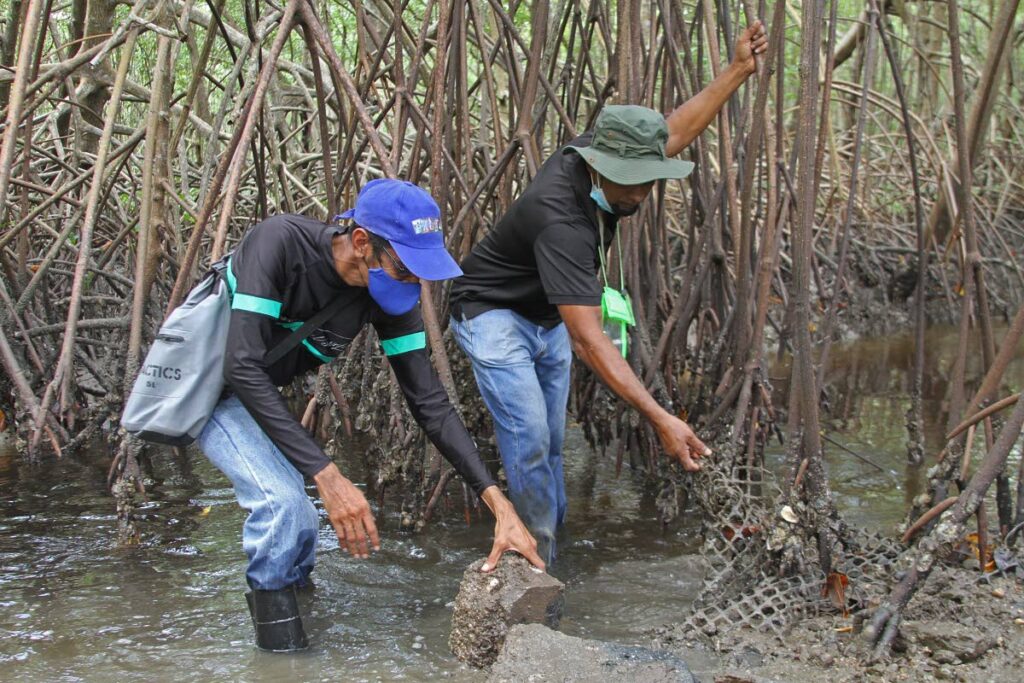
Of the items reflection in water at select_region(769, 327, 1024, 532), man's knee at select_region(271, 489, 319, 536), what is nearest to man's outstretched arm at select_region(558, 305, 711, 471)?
man's knee at select_region(271, 489, 319, 536)

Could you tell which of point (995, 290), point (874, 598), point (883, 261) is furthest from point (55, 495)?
point (995, 290)

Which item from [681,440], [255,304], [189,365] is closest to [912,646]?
[681,440]

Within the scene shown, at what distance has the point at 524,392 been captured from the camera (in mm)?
3186

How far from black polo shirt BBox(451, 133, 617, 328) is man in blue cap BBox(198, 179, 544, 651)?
42cm

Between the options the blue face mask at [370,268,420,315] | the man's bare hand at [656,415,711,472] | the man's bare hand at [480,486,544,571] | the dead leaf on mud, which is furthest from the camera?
the dead leaf on mud

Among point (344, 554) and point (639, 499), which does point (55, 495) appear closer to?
point (344, 554)

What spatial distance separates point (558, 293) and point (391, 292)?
518 millimetres

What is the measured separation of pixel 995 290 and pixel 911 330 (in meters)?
0.82

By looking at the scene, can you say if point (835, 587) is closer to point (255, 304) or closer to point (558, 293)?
point (558, 293)

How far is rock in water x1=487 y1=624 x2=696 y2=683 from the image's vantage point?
97.0 inches

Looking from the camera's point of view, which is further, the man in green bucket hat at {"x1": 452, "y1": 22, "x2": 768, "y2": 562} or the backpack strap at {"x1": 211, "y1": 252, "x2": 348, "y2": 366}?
the man in green bucket hat at {"x1": 452, "y1": 22, "x2": 768, "y2": 562}

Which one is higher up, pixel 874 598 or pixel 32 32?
pixel 32 32

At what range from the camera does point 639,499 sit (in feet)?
15.0

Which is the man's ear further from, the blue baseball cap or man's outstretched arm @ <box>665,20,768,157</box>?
man's outstretched arm @ <box>665,20,768,157</box>
